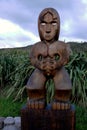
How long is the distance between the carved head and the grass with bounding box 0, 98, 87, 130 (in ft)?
5.55

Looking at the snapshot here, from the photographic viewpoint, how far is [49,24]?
3355 millimetres

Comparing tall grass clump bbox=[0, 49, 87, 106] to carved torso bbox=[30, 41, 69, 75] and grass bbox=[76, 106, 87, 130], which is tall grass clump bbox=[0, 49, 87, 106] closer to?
grass bbox=[76, 106, 87, 130]

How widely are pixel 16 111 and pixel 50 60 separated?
81.2 inches

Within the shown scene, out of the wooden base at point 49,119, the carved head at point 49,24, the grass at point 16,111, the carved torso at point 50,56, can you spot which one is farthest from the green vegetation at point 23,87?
the carved head at point 49,24

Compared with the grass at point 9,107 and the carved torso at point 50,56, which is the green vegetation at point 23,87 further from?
the carved torso at point 50,56

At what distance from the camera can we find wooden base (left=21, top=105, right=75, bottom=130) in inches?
130

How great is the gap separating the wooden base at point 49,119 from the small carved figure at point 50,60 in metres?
0.06

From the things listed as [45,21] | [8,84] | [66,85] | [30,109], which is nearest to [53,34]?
[45,21]

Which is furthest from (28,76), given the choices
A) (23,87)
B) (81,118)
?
(81,118)

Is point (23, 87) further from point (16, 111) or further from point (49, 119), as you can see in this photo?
point (49, 119)

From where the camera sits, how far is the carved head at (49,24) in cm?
334

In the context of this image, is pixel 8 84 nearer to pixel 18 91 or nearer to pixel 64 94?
pixel 18 91

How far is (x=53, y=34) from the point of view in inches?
132

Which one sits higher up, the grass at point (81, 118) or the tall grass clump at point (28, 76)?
the tall grass clump at point (28, 76)
